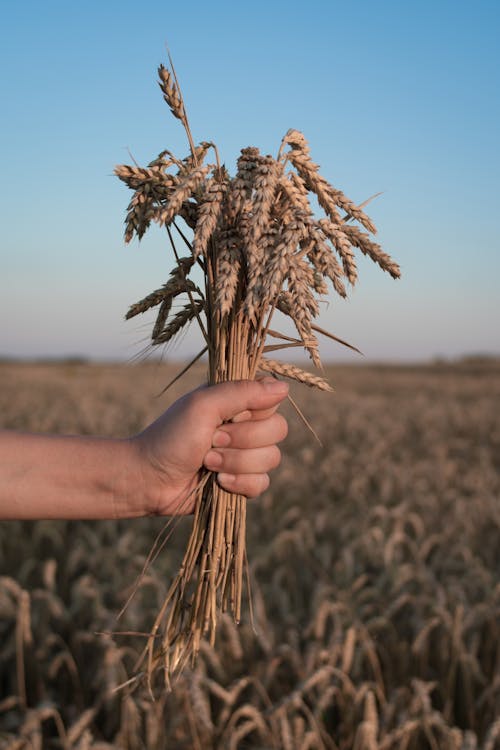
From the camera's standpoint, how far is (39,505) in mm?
2008

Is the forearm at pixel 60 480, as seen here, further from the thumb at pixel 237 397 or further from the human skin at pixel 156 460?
the thumb at pixel 237 397

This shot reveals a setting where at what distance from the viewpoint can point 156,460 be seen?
6.04ft

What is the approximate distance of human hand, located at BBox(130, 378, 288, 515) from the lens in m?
1.70

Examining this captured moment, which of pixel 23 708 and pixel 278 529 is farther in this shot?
pixel 278 529

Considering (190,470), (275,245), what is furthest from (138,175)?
(190,470)

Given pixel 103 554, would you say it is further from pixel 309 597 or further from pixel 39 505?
pixel 39 505

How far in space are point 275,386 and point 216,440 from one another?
0.23 m

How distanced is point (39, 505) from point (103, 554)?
2659 millimetres

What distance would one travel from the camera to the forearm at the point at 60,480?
1958mm

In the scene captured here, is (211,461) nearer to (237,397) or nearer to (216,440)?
(216,440)

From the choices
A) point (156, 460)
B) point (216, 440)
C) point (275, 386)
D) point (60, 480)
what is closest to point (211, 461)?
point (216, 440)

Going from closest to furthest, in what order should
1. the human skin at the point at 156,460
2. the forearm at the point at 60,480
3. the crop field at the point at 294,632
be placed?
the human skin at the point at 156,460 < the forearm at the point at 60,480 < the crop field at the point at 294,632

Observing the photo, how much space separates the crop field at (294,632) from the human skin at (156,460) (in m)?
0.18

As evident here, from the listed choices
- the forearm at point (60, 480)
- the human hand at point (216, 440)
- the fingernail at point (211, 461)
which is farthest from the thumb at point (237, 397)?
the forearm at point (60, 480)
